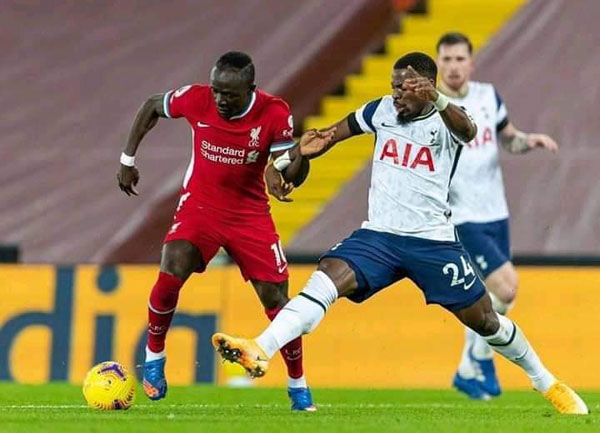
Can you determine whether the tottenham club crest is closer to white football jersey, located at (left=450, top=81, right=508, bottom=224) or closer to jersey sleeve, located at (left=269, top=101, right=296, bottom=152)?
jersey sleeve, located at (left=269, top=101, right=296, bottom=152)

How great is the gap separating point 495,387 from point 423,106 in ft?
10.7

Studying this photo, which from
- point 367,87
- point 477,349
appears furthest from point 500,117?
point 367,87

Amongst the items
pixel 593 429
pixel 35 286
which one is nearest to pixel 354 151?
pixel 35 286

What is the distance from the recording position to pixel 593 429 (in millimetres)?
8062

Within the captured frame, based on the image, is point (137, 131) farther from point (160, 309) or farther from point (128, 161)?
point (160, 309)

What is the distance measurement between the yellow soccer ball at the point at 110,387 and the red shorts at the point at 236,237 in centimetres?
82

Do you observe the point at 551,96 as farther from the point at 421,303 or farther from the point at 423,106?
the point at 423,106

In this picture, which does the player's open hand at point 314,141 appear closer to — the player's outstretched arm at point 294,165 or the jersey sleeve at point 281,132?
the player's outstretched arm at point 294,165

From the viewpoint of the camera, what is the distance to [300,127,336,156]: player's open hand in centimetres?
846

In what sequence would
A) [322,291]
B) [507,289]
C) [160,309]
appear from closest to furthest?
[322,291] → [160,309] → [507,289]

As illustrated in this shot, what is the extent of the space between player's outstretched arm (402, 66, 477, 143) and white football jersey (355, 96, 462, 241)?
21cm

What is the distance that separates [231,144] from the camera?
9.15 metres

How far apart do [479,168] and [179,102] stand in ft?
9.25

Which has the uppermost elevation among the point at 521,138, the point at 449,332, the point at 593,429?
the point at 521,138
